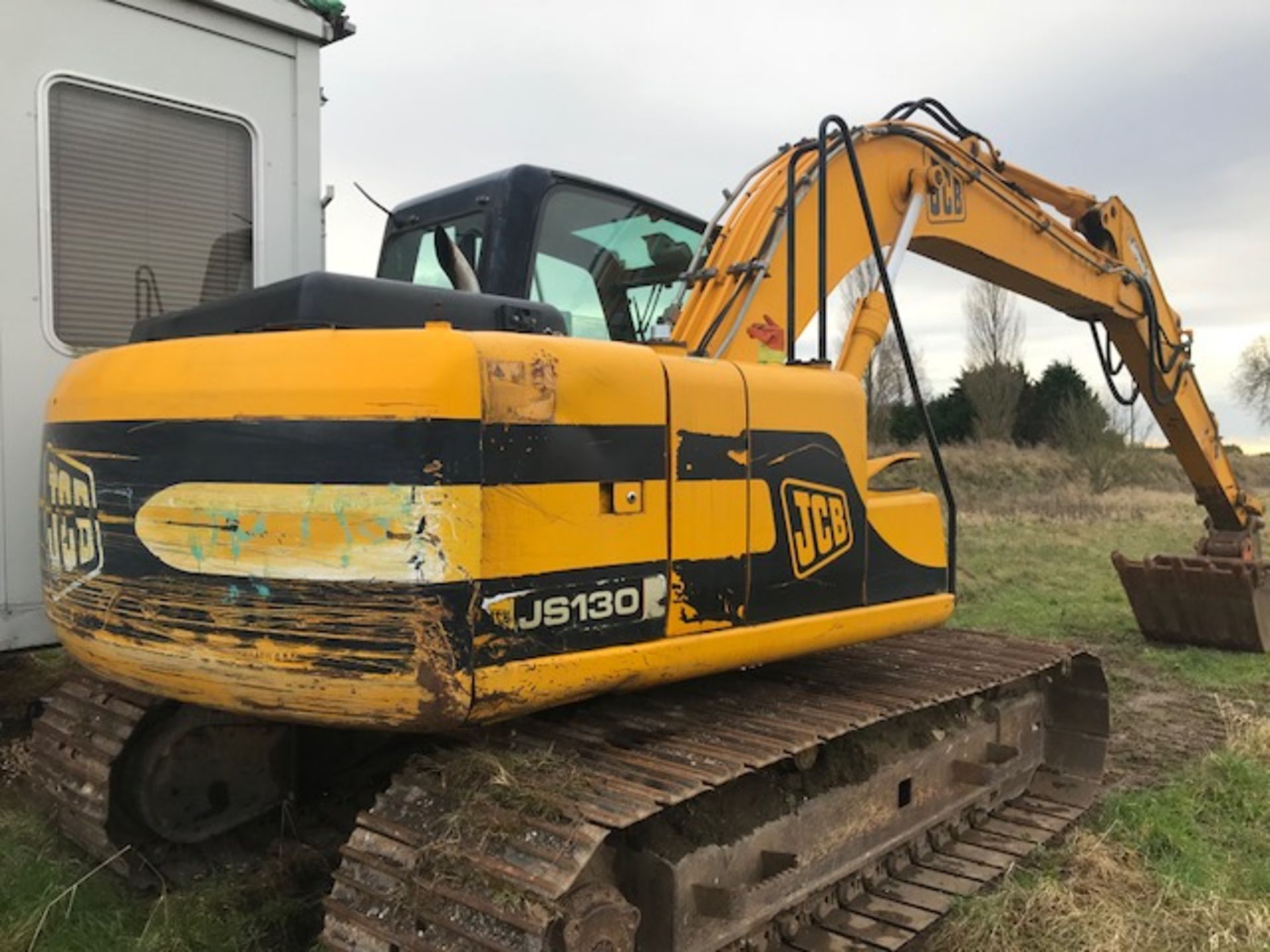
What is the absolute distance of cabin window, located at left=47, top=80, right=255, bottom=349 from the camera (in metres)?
3.71

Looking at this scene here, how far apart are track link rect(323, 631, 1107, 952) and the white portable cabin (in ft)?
5.92

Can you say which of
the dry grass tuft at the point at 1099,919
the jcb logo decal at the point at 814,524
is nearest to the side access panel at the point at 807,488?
the jcb logo decal at the point at 814,524

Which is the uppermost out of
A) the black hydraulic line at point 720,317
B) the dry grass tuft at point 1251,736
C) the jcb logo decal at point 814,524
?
the black hydraulic line at point 720,317

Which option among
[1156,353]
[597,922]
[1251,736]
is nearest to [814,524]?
[597,922]

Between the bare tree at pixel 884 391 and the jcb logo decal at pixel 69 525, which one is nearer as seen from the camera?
the jcb logo decal at pixel 69 525

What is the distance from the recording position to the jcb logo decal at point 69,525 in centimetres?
288

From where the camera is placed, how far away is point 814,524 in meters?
3.38

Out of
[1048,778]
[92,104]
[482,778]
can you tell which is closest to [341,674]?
[482,778]

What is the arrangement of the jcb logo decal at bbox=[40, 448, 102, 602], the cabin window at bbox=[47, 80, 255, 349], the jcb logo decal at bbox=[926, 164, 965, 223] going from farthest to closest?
the jcb logo decal at bbox=[926, 164, 965, 223]
the cabin window at bbox=[47, 80, 255, 349]
the jcb logo decal at bbox=[40, 448, 102, 602]

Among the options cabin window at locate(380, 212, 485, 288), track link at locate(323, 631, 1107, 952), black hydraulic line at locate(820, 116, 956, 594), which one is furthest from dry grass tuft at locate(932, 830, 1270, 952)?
cabin window at locate(380, 212, 485, 288)

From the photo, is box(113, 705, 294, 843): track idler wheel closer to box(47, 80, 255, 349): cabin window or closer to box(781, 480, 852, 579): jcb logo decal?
box(47, 80, 255, 349): cabin window

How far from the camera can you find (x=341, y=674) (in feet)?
8.18

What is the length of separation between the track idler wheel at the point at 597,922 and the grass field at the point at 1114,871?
1.26 metres

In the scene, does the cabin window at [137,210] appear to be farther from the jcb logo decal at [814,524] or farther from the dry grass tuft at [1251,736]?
the dry grass tuft at [1251,736]
